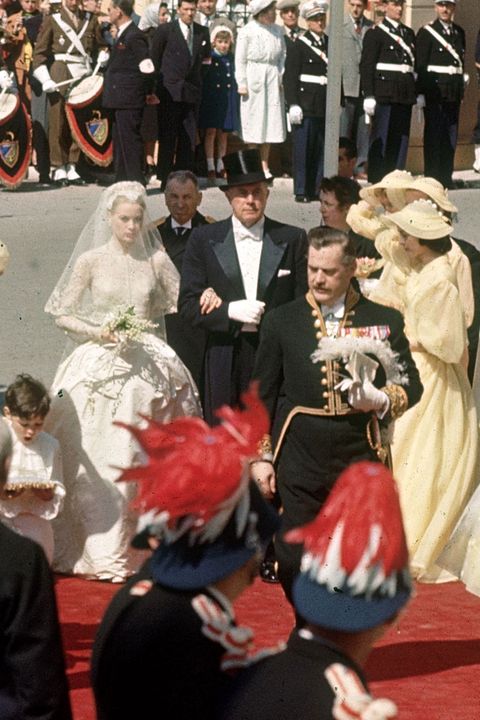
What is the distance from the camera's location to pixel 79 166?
57.6 ft

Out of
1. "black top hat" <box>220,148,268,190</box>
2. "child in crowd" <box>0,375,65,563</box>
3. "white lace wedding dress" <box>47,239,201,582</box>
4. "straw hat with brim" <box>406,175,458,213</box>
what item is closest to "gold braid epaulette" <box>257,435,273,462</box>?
"child in crowd" <box>0,375,65,563</box>

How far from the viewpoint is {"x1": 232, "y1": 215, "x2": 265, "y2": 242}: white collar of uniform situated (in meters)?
8.06

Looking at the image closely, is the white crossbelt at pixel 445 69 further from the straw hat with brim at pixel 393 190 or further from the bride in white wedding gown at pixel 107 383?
the bride in white wedding gown at pixel 107 383

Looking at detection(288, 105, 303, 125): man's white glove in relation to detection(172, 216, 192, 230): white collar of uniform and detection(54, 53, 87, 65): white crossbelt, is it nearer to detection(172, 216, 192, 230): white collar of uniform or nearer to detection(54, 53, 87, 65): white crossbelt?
detection(54, 53, 87, 65): white crossbelt

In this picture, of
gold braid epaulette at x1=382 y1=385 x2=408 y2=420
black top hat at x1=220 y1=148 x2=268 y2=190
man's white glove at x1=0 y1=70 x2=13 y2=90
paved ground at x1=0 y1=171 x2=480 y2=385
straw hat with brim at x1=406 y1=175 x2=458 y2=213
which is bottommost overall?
paved ground at x1=0 y1=171 x2=480 y2=385

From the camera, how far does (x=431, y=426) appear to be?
830 cm

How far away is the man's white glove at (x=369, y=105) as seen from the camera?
57.6 ft

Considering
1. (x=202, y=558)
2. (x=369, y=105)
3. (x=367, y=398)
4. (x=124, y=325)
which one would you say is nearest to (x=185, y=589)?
(x=202, y=558)

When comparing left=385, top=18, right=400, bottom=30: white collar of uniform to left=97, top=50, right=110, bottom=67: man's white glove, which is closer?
left=97, top=50, right=110, bottom=67: man's white glove

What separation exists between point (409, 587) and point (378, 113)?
47.6 feet

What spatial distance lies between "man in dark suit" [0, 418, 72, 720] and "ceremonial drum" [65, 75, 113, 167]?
43.6 feet

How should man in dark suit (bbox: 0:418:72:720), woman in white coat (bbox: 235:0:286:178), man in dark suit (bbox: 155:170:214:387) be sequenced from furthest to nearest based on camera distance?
woman in white coat (bbox: 235:0:286:178), man in dark suit (bbox: 155:170:214:387), man in dark suit (bbox: 0:418:72:720)

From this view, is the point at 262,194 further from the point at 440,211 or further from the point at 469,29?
the point at 469,29

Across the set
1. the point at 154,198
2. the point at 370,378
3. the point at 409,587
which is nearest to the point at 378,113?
the point at 154,198
